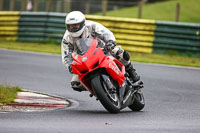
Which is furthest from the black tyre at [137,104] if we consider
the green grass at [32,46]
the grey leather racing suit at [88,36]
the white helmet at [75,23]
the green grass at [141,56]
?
the green grass at [32,46]

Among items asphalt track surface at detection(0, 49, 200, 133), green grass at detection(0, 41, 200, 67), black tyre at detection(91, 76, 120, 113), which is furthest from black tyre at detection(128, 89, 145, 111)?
green grass at detection(0, 41, 200, 67)

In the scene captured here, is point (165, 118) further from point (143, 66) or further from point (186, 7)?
point (186, 7)

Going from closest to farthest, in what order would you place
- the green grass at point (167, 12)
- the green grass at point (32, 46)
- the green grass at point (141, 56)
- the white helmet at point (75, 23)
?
the white helmet at point (75, 23) → the green grass at point (141, 56) → the green grass at point (32, 46) → the green grass at point (167, 12)

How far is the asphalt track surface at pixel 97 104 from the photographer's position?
287 inches

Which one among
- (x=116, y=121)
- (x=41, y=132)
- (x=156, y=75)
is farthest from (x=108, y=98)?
(x=156, y=75)

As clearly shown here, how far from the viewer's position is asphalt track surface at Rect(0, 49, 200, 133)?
730cm

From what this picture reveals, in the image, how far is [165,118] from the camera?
8.38m

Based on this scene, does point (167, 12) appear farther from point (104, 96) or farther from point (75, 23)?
point (104, 96)

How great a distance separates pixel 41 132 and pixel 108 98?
5.94ft

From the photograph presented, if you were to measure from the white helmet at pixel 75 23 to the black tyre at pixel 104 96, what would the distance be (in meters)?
0.86

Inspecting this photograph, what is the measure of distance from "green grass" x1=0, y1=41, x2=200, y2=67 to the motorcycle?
334 inches

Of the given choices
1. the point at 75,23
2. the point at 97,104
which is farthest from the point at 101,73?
the point at 97,104

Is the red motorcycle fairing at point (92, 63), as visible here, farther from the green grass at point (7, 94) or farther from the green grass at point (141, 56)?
the green grass at point (141, 56)

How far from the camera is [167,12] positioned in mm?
35281
